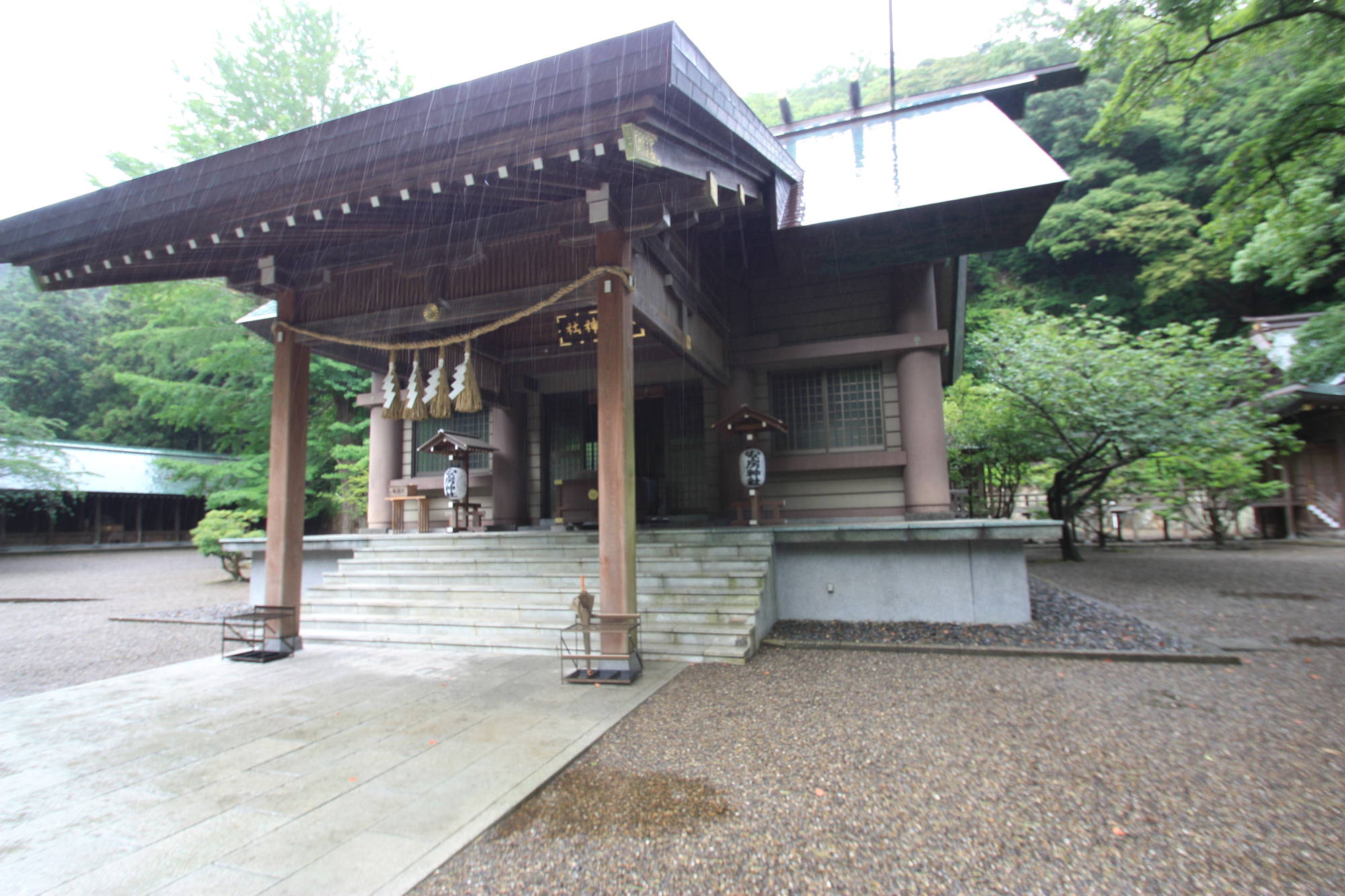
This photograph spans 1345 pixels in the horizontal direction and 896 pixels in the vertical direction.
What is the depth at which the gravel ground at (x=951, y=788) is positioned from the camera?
236 cm

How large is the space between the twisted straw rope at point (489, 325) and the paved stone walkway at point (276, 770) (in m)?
3.20

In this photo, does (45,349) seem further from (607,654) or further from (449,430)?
(607,654)

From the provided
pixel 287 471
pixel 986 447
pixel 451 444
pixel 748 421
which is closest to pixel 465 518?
pixel 451 444

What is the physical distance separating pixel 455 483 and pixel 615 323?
19.7 feet

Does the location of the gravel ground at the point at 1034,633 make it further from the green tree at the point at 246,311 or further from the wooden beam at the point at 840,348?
the green tree at the point at 246,311

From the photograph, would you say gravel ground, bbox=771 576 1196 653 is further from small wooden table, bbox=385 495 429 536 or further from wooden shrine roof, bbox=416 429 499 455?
small wooden table, bbox=385 495 429 536

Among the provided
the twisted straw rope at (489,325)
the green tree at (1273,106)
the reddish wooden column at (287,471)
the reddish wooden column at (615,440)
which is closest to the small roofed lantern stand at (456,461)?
the reddish wooden column at (287,471)

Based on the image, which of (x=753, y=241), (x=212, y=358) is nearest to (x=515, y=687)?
(x=753, y=241)

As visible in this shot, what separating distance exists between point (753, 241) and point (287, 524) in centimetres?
653

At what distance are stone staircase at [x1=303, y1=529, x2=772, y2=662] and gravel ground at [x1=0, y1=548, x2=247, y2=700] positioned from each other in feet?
5.45

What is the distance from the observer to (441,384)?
667 cm

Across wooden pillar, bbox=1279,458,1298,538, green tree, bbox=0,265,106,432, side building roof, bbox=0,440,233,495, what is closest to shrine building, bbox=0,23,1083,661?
wooden pillar, bbox=1279,458,1298,538

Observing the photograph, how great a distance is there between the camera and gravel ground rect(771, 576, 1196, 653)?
5867 mm

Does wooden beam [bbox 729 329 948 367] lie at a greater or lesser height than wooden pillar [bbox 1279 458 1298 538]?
greater
